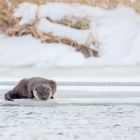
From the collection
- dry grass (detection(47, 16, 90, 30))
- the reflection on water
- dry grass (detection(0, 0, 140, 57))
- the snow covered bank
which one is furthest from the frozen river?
dry grass (detection(47, 16, 90, 30))

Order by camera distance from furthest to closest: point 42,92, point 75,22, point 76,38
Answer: point 75,22 < point 76,38 < point 42,92

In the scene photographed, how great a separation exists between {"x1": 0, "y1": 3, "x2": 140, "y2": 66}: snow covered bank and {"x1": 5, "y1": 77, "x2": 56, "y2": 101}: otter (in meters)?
3.22

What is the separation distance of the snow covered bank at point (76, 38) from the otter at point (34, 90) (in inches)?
127

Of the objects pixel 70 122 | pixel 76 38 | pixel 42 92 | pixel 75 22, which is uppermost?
pixel 75 22

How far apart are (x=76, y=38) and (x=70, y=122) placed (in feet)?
17.7

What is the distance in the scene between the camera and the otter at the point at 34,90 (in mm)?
8414

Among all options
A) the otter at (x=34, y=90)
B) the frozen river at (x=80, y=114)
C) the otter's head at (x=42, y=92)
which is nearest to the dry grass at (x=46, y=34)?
the frozen river at (x=80, y=114)

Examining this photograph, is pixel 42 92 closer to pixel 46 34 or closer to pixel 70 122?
pixel 70 122

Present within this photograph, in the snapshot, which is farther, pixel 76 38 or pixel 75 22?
pixel 75 22

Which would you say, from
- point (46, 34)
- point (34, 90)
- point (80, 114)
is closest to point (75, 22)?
point (46, 34)

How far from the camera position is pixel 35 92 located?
842 centimetres

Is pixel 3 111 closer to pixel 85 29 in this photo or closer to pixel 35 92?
pixel 35 92

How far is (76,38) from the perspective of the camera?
40.8ft

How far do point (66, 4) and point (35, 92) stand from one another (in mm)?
4647
